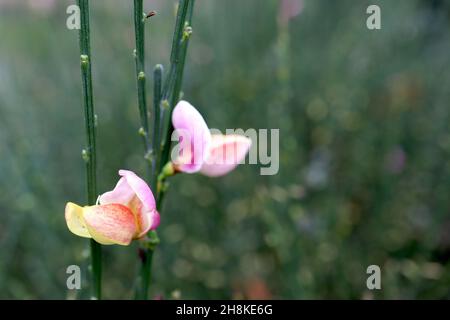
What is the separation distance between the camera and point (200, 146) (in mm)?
521

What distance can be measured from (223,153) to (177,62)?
0.11 metres

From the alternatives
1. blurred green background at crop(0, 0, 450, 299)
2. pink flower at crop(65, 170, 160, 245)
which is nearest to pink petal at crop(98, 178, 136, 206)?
pink flower at crop(65, 170, 160, 245)

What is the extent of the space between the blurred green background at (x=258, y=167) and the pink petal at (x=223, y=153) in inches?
15.6

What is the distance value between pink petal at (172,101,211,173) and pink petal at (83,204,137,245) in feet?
0.28

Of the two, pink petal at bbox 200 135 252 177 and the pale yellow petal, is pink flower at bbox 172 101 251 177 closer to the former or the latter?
pink petal at bbox 200 135 252 177

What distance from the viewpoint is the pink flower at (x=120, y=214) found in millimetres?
468

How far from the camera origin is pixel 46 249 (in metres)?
1.22

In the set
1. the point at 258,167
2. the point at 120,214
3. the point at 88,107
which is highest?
the point at 88,107

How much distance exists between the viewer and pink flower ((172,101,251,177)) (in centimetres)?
51

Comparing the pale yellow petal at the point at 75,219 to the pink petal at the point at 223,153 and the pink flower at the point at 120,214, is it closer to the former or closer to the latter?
the pink flower at the point at 120,214

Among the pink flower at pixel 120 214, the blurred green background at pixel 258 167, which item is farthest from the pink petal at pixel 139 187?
the blurred green background at pixel 258 167

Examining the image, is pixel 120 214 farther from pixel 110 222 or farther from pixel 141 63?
pixel 141 63

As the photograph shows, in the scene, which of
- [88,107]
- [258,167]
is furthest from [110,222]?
[258,167]
